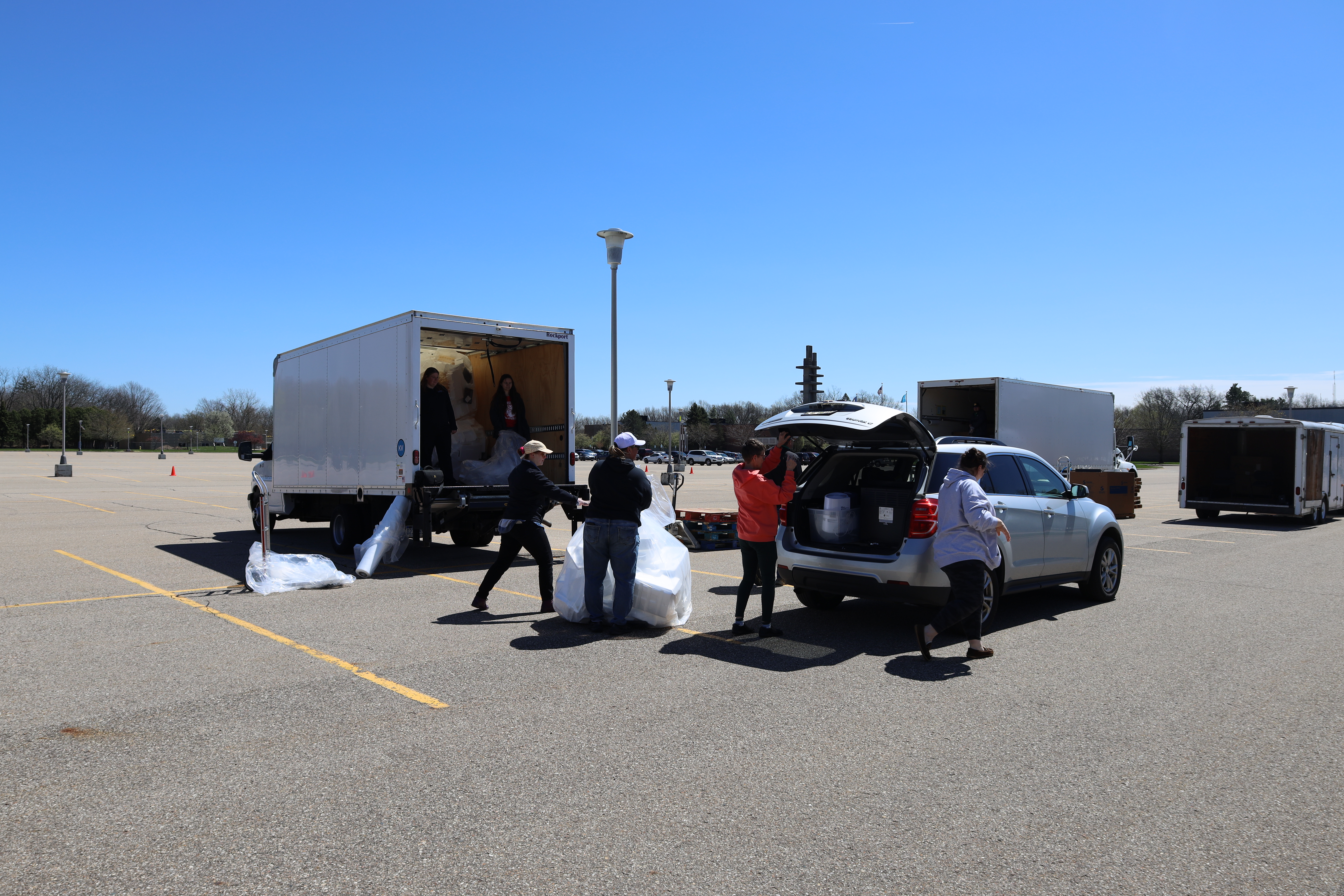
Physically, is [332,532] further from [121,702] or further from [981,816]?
[981,816]

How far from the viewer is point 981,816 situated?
381cm

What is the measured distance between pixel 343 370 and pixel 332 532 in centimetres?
260

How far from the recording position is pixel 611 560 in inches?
304

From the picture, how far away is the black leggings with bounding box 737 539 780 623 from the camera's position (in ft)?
24.2

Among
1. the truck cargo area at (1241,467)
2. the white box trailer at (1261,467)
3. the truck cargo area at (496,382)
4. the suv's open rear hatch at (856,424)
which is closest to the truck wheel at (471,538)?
the truck cargo area at (496,382)

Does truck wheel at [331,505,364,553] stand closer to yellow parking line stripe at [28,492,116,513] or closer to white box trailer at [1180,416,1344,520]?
yellow parking line stripe at [28,492,116,513]

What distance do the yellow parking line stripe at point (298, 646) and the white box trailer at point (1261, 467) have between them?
19.9 meters

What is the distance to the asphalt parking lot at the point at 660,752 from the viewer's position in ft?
11.0

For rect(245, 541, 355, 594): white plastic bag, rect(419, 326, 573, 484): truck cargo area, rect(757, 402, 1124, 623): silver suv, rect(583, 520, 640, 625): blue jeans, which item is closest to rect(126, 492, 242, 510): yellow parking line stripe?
rect(419, 326, 573, 484): truck cargo area

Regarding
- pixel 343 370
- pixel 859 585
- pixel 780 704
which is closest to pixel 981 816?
pixel 780 704

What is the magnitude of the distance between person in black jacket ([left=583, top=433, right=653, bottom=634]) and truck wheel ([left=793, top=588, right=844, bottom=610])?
6.08ft

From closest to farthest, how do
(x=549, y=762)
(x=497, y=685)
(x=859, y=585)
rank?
(x=549, y=762) < (x=497, y=685) < (x=859, y=585)

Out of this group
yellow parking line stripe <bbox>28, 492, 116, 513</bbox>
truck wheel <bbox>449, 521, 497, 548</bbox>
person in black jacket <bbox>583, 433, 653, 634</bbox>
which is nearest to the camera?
person in black jacket <bbox>583, 433, 653, 634</bbox>

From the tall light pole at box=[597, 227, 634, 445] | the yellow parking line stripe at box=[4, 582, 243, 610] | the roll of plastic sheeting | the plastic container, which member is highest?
the tall light pole at box=[597, 227, 634, 445]
